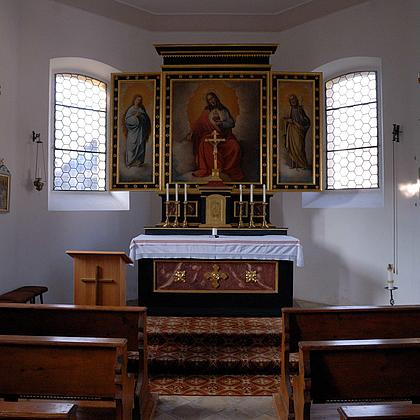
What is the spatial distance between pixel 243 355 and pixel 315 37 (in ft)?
21.9

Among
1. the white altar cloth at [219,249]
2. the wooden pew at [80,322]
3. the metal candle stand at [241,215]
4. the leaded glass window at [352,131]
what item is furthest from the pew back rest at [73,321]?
the leaded glass window at [352,131]

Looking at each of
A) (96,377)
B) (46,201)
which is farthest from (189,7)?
(96,377)

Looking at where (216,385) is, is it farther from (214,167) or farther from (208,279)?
(214,167)

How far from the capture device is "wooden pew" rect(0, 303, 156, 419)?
170 inches

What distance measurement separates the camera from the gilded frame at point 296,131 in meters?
8.31

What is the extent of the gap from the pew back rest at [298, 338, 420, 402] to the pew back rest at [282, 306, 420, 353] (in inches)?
41.8

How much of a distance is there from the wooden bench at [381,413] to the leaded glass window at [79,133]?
7.83 metres

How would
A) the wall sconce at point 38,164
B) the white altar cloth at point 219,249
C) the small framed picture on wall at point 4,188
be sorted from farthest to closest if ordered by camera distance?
the wall sconce at point 38,164 < the small framed picture on wall at point 4,188 < the white altar cloth at point 219,249

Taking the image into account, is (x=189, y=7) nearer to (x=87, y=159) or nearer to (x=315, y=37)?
(x=315, y=37)

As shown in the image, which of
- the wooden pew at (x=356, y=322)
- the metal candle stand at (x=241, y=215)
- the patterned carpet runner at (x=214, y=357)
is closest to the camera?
the wooden pew at (x=356, y=322)

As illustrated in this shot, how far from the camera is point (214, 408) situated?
14.6 ft

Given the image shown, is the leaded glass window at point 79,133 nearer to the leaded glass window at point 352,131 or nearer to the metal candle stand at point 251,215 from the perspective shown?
the metal candle stand at point 251,215

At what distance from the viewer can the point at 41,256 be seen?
27.0 feet

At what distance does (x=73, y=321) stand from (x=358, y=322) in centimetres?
264
